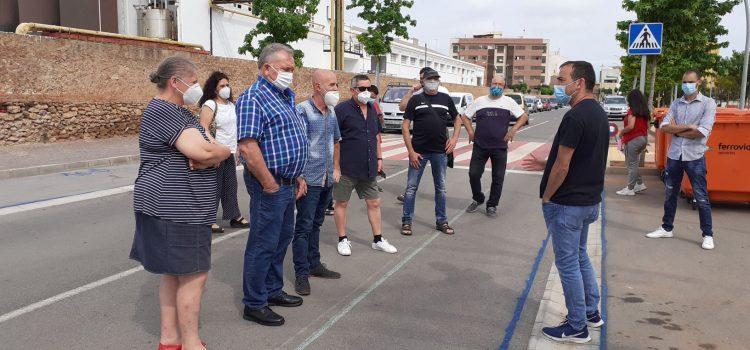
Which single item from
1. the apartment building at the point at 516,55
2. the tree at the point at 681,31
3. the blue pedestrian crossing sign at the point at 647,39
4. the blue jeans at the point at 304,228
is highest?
the apartment building at the point at 516,55

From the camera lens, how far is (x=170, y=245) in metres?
3.25

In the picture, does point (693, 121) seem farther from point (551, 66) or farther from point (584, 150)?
point (551, 66)

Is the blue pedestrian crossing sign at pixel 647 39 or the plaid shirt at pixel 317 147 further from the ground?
the blue pedestrian crossing sign at pixel 647 39

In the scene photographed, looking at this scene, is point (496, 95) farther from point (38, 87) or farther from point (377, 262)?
point (38, 87)

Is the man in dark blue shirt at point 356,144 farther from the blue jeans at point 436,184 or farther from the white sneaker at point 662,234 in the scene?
the white sneaker at point 662,234

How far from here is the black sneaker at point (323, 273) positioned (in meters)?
5.39

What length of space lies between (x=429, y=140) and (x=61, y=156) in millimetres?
9910

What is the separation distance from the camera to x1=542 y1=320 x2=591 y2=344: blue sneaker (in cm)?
392

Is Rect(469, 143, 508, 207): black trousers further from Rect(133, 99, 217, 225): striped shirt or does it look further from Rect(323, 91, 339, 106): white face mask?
Rect(133, 99, 217, 225): striped shirt

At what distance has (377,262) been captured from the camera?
5.92m

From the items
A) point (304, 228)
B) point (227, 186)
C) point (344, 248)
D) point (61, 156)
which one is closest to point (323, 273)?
point (304, 228)

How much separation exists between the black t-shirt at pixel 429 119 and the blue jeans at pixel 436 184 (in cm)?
10

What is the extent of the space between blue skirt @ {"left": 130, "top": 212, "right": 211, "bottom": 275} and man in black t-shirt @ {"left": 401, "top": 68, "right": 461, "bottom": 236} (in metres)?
3.99

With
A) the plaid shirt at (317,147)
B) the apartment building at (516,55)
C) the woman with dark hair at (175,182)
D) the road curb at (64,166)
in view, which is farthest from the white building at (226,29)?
the apartment building at (516,55)
